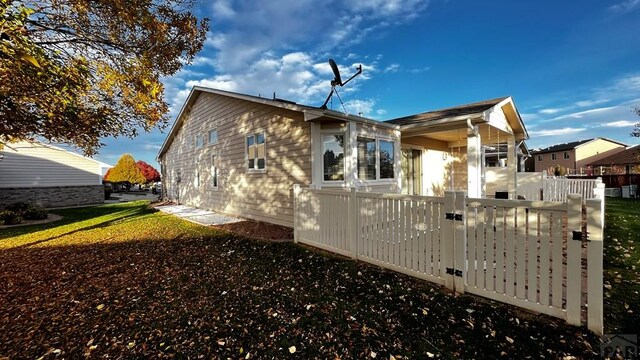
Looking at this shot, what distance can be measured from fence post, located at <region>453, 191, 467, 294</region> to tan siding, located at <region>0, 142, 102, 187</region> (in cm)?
1974

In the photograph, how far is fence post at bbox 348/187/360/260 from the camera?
475cm

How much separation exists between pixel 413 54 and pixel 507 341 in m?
12.3

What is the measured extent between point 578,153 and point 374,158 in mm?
49133

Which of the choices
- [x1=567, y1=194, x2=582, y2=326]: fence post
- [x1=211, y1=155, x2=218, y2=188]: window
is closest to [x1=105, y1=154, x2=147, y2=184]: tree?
[x1=211, y1=155, x2=218, y2=188]: window

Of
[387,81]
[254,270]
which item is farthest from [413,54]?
[254,270]

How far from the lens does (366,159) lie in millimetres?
7703

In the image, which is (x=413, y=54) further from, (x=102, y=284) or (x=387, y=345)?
(x=102, y=284)

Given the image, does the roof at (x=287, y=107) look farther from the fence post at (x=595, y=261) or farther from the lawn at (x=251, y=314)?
the fence post at (x=595, y=261)

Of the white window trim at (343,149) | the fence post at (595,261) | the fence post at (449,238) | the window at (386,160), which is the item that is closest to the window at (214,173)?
the white window trim at (343,149)

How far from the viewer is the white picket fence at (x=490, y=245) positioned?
2.54 m

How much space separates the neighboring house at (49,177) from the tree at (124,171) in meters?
19.9

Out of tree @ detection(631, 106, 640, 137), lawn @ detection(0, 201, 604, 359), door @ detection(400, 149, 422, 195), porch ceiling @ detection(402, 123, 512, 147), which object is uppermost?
tree @ detection(631, 106, 640, 137)

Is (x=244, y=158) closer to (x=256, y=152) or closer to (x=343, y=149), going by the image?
(x=256, y=152)

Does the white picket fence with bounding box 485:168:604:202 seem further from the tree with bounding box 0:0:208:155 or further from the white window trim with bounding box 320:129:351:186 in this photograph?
the tree with bounding box 0:0:208:155
